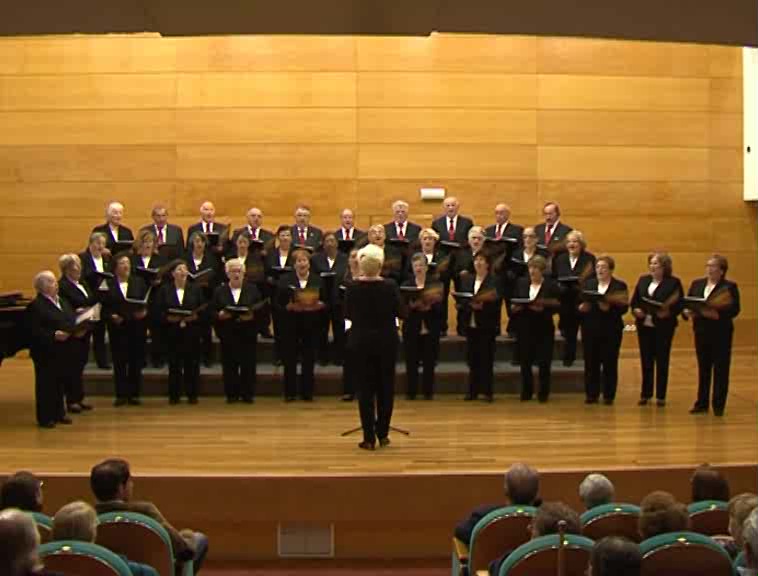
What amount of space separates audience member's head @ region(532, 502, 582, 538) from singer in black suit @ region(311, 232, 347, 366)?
16.8 ft

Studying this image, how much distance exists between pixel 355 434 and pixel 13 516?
15.1 ft

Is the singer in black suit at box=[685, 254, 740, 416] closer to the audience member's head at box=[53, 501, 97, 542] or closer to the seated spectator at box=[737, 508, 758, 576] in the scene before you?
the seated spectator at box=[737, 508, 758, 576]

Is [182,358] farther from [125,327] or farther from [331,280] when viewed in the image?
[331,280]

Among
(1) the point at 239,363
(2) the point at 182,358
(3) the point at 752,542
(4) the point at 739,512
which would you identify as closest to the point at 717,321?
(1) the point at 239,363

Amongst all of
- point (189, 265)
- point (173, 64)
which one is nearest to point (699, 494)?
point (189, 265)

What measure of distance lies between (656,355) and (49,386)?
15.2 feet

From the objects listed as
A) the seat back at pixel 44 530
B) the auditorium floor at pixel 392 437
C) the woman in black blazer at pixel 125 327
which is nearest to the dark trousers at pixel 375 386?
the auditorium floor at pixel 392 437

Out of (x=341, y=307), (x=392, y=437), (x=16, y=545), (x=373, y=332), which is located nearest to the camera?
(x=16, y=545)

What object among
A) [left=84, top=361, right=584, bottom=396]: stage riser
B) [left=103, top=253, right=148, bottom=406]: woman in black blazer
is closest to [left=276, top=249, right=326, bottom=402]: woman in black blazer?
[left=84, top=361, right=584, bottom=396]: stage riser

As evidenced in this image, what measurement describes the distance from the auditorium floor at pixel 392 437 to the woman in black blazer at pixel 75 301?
0.28 meters

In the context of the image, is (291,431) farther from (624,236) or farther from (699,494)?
(624,236)

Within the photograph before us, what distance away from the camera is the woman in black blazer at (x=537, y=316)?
8.25 m

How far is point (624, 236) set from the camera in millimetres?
11297

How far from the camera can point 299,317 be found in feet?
27.4
